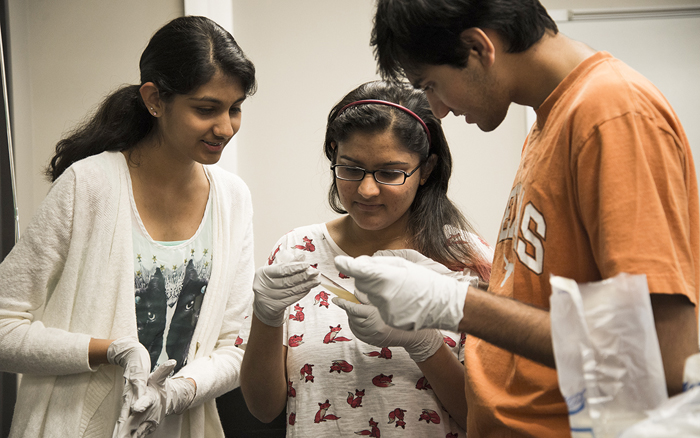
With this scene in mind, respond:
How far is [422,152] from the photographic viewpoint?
1.33 meters

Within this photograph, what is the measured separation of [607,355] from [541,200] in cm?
25

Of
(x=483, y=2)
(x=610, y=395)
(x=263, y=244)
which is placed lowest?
(x=263, y=244)

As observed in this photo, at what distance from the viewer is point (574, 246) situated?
77 cm

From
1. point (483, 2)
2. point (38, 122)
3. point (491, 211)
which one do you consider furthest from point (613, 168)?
point (38, 122)

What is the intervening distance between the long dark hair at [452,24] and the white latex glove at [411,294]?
0.36 metres

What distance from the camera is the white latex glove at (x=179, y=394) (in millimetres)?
1329

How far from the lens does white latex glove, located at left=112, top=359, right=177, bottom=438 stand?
1.24 meters

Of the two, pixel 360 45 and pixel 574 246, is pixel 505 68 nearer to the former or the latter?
pixel 574 246

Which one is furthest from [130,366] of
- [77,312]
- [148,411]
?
[77,312]

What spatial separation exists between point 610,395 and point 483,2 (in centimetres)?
61

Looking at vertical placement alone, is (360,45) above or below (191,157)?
above

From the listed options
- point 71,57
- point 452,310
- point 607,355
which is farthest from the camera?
point 71,57

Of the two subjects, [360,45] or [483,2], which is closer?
[483,2]

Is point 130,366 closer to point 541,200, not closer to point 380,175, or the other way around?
point 380,175
